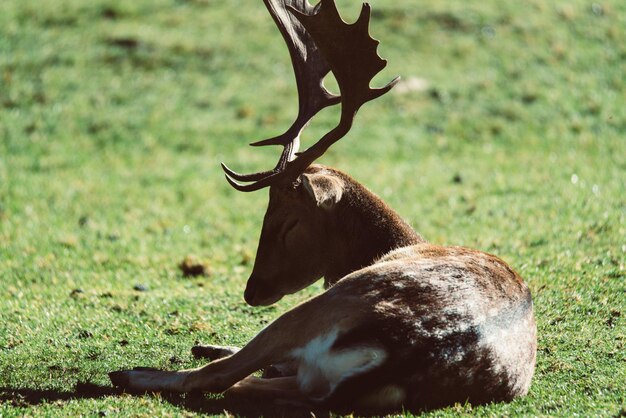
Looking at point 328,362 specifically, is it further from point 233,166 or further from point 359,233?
point 233,166

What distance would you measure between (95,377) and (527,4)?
46.1 ft

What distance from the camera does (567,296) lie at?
765 cm

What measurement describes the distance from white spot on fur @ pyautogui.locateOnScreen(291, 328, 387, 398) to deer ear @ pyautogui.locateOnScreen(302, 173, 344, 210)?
54.7 inches

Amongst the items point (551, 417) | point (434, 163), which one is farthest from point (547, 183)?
point (551, 417)

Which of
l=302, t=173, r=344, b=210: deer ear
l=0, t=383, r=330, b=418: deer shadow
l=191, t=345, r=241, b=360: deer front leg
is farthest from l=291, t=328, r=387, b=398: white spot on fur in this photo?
l=302, t=173, r=344, b=210: deer ear

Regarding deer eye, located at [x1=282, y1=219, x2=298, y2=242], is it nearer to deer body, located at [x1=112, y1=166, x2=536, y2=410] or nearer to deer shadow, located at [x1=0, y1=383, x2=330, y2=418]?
deer body, located at [x1=112, y1=166, x2=536, y2=410]

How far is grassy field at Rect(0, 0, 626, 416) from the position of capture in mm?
6844

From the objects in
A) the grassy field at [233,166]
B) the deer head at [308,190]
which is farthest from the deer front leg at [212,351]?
the deer head at [308,190]

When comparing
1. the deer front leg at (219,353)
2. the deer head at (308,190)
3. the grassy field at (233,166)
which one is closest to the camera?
the deer front leg at (219,353)

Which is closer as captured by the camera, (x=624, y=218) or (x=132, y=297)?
(x=132, y=297)

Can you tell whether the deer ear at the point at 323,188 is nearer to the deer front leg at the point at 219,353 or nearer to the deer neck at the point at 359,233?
the deer neck at the point at 359,233

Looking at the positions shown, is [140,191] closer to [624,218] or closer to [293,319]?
[624,218]

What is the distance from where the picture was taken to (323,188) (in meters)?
6.65

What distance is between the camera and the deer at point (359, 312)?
522 centimetres
